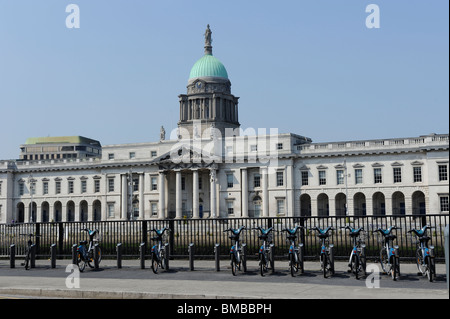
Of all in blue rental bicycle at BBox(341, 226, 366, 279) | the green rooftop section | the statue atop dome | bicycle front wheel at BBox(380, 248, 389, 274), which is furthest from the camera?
the green rooftop section

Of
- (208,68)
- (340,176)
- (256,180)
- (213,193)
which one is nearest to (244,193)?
(256,180)

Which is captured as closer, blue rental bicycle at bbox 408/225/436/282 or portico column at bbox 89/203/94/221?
blue rental bicycle at bbox 408/225/436/282

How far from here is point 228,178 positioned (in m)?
87.5

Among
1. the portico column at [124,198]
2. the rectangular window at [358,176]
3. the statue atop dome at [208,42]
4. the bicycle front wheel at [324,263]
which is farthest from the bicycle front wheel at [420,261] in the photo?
the statue atop dome at [208,42]

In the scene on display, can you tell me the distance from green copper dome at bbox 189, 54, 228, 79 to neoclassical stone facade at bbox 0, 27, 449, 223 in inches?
215

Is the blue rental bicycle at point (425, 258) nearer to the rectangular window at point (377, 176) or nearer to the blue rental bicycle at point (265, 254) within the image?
the blue rental bicycle at point (265, 254)

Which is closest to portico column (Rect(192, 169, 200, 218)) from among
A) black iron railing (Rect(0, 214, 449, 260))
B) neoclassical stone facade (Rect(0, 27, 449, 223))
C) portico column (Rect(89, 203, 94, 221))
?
neoclassical stone facade (Rect(0, 27, 449, 223))

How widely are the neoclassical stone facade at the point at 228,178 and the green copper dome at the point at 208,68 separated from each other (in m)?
5.45

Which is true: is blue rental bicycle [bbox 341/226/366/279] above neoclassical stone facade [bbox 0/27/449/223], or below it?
below

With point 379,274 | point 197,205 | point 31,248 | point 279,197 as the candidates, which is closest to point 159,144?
point 197,205

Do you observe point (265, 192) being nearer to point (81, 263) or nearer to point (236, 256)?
point (81, 263)

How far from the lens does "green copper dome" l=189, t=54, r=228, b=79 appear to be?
111 metres

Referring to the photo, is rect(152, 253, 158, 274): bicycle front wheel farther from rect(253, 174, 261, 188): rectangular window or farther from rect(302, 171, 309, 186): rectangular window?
rect(253, 174, 261, 188): rectangular window
